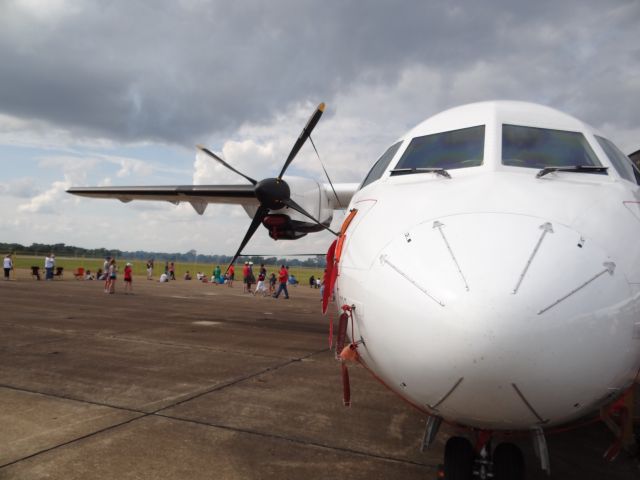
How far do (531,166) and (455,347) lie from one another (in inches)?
69.6

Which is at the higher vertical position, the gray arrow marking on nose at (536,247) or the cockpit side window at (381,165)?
the cockpit side window at (381,165)

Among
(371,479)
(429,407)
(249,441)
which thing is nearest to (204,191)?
(249,441)

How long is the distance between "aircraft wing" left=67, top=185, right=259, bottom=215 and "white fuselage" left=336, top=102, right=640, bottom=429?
9.50m

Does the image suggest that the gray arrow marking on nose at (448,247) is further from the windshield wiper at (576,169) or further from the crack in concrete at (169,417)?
the crack in concrete at (169,417)

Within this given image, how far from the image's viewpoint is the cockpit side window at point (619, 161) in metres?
3.57

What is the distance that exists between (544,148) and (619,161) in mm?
733

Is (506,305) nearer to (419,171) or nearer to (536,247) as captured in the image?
(536,247)

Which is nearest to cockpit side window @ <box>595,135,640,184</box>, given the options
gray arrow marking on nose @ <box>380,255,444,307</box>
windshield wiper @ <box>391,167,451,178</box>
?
windshield wiper @ <box>391,167,451,178</box>

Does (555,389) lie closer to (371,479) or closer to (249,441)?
(371,479)

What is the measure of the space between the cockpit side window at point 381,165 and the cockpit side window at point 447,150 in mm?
217

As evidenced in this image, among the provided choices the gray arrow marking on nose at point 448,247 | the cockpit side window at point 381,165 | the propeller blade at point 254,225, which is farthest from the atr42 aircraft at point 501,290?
the propeller blade at point 254,225

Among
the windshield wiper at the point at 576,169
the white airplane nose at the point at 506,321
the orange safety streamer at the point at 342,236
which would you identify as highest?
the windshield wiper at the point at 576,169

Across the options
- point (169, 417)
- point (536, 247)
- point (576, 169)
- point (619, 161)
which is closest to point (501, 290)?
point (536, 247)

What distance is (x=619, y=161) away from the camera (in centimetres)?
372
